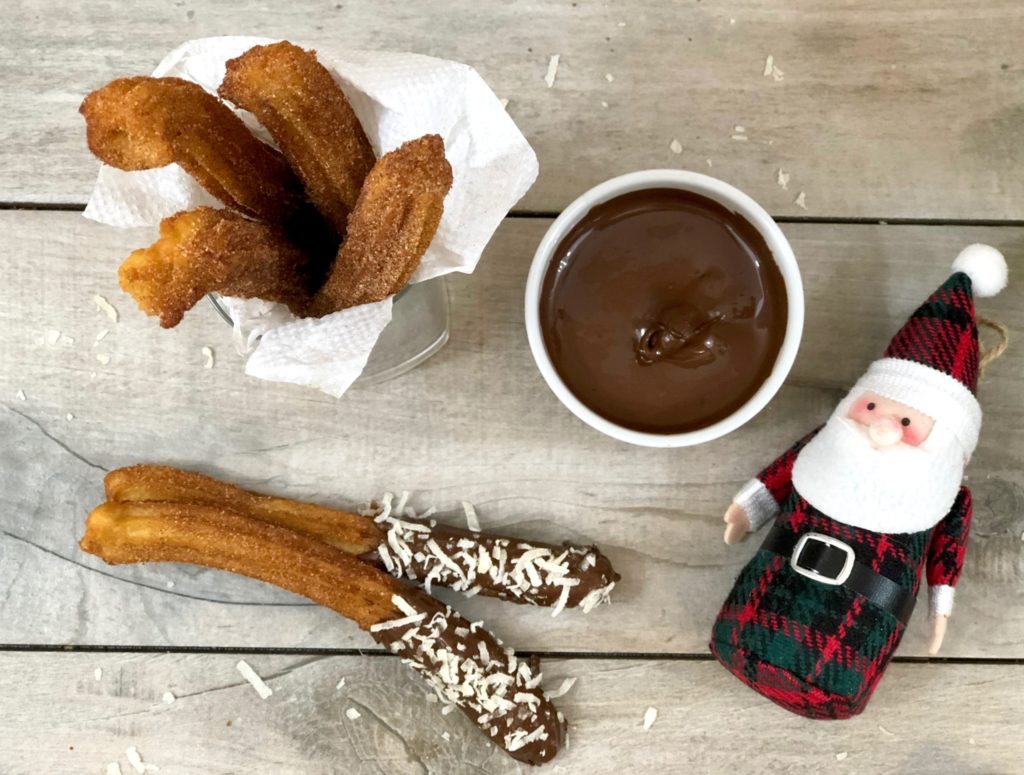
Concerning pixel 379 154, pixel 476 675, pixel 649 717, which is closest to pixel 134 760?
pixel 476 675

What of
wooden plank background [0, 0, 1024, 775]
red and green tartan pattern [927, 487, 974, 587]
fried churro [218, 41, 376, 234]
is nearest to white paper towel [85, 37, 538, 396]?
fried churro [218, 41, 376, 234]

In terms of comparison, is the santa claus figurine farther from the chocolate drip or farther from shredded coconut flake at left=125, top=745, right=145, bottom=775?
shredded coconut flake at left=125, top=745, right=145, bottom=775

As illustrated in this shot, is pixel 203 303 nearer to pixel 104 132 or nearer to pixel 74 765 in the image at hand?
pixel 104 132

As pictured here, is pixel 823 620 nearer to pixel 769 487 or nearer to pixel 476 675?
pixel 769 487

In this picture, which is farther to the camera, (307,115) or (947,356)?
(947,356)

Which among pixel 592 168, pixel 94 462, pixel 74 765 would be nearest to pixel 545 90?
pixel 592 168

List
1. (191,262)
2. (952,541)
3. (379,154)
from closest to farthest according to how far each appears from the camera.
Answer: (191,262) → (379,154) → (952,541)

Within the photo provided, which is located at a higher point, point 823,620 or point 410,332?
A: point 410,332
